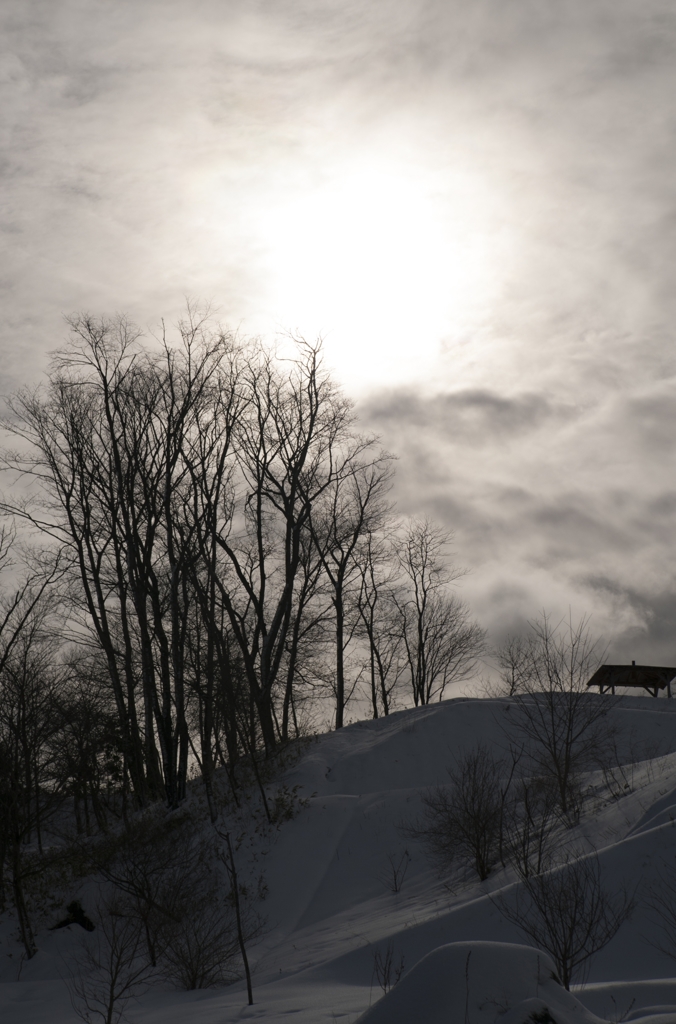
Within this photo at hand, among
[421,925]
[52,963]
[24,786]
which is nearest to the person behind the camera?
[421,925]

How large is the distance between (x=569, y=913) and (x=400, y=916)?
6563 mm

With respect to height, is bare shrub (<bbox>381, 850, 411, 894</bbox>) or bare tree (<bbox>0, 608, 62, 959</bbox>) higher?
bare tree (<bbox>0, 608, 62, 959</bbox>)

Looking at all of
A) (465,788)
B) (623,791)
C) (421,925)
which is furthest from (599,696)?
(421,925)

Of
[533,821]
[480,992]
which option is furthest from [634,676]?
[480,992]

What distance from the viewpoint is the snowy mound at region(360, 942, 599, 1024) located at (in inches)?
204

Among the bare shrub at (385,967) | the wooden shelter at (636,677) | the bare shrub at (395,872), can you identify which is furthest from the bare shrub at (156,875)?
the wooden shelter at (636,677)

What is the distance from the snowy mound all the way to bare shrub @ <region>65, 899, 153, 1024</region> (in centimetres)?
817

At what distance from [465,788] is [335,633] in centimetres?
1802

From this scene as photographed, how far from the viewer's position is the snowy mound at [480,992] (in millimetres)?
5188

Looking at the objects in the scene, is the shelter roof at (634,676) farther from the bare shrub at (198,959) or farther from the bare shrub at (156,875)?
the bare shrub at (198,959)

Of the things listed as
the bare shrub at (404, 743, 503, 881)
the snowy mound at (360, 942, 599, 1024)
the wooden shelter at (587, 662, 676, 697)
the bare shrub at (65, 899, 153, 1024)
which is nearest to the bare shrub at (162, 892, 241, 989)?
the bare shrub at (65, 899, 153, 1024)

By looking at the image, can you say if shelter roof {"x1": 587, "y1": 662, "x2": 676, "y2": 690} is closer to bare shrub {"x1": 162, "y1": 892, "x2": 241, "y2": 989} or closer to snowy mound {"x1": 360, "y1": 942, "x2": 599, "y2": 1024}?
bare shrub {"x1": 162, "y1": 892, "x2": 241, "y2": 989}

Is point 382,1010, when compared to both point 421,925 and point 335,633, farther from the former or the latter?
point 335,633

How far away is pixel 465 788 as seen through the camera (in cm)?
1525
